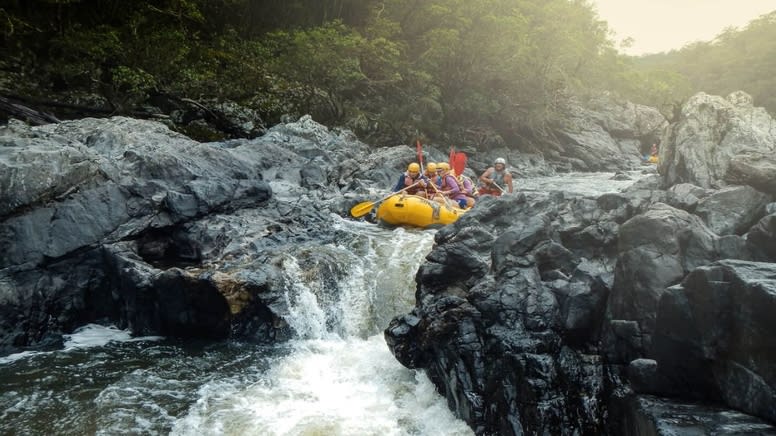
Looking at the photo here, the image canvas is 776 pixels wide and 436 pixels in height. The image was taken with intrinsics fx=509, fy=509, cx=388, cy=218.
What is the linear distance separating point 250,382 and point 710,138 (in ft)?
31.2

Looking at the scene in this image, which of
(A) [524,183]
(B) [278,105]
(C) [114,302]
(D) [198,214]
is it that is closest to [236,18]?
(B) [278,105]

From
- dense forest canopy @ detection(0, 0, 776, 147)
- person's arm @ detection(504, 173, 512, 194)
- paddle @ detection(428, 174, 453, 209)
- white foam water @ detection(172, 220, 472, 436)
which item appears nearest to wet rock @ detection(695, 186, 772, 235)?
white foam water @ detection(172, 220, 472, 436)

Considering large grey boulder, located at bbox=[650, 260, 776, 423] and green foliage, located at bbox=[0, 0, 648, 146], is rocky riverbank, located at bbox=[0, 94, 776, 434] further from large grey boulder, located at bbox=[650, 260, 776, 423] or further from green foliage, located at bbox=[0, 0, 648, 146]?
green foliage, located at bbox=[0, 0, 648, 146]

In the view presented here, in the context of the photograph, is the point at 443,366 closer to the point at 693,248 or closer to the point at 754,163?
the point at 693,248

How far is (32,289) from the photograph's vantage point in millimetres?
7059

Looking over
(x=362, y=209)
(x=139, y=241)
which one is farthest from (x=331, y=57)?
(x=139, y=241)

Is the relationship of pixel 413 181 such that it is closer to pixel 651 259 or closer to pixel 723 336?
pixel 651 259

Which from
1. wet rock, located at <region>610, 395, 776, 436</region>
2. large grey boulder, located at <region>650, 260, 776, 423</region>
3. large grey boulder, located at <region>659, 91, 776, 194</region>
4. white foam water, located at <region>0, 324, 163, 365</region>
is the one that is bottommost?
white foam water, located at <region>0, 324, 163, 365</region>

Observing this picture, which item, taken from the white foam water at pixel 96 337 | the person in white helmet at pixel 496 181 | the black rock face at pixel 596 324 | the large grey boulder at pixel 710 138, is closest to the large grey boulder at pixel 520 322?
the black rock face at pixel 596 324

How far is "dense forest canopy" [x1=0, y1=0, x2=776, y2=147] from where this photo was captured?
655 inches

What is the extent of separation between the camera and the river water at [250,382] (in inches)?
205

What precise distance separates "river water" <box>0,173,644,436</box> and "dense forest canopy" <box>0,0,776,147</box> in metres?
11.7

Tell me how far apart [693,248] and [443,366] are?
2.81 m

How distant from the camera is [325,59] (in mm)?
20297
